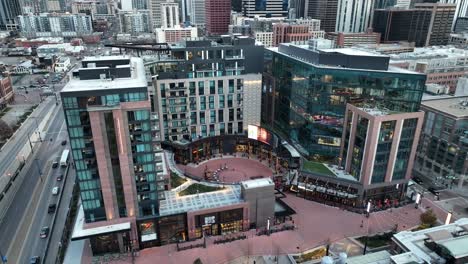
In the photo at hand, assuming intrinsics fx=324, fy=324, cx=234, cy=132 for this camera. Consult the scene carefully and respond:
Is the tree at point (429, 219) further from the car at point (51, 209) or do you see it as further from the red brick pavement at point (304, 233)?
the car at point (51, 209)

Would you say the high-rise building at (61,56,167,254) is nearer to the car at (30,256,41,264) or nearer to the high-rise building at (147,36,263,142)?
the car at (30,256,41,264)

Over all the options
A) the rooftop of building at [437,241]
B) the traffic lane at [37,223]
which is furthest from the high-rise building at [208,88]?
the rooftop of building at [437,241]

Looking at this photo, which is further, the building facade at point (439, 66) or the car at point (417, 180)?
the building facade at point (439, 66)

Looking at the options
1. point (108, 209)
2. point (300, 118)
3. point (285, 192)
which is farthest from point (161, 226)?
point (300, 118)

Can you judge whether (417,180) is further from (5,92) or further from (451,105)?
(5,92)

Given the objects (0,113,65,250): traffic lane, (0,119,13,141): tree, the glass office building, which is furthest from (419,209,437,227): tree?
(0,119,13,141): tree

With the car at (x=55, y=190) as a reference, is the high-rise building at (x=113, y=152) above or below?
above

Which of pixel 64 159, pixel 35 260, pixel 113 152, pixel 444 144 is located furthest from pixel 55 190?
pixel 444 144
